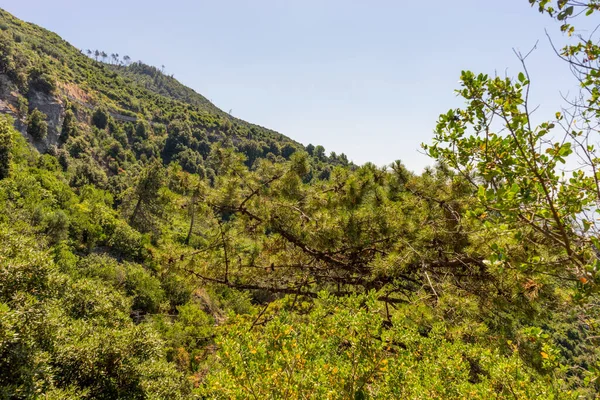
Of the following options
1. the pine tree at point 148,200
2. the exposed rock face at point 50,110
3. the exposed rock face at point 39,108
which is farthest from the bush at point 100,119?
the pine tree at point 148,200

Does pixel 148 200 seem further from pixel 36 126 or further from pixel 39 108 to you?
pixel 39 108

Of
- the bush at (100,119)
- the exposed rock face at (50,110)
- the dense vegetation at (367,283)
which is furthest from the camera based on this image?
the bush at (100,119)

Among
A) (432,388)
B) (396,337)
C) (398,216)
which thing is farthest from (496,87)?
(398,216)

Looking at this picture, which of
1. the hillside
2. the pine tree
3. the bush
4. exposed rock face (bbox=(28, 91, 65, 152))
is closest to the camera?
the pine tree

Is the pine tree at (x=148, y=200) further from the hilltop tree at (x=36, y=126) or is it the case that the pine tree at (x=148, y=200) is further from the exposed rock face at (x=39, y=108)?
the exposed rock face at (x=39, y=108)

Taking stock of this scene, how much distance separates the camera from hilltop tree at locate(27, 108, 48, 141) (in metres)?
37.2

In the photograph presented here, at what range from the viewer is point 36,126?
37.4 meters

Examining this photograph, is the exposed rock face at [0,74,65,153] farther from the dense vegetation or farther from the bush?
the dense vegetation

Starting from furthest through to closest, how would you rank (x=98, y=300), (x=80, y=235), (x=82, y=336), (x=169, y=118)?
(x=169, y=118), (x=80, y=235), (x=98, y=300), (x=82, y=336)

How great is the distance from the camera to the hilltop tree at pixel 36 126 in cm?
3722

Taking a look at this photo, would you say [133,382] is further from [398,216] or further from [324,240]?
[398,216]

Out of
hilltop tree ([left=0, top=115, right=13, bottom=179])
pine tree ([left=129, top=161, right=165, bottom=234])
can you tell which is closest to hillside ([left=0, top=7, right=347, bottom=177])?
pine tree ([left=129, top=161, right=165, bottom=234])

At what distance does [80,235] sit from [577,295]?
27355mm

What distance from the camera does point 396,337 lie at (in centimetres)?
209
